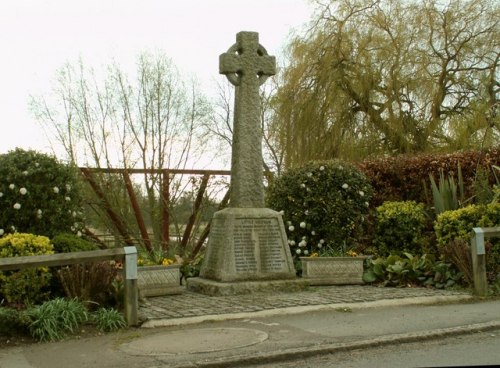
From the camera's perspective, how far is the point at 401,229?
Result: 38.7 ft

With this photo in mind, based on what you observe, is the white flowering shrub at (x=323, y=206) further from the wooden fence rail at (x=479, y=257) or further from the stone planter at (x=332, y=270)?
the wooden fence rail at (x=479, y=257)

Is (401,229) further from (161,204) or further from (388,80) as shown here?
(388,80)

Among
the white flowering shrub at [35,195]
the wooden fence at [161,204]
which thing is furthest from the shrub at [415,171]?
the white flowering shrub at [35,195]

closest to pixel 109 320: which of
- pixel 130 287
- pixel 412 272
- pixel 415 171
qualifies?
pixel 130 287

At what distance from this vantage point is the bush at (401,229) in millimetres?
11773

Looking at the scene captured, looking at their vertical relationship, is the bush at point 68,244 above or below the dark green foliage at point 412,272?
above

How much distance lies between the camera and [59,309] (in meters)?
7.14

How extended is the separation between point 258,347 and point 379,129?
1428cm

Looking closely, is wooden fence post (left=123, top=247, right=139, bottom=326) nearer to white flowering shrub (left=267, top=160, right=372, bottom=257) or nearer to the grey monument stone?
the grey monument stone

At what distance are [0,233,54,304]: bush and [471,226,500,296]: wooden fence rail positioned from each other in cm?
587

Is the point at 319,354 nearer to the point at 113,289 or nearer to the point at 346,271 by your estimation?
the point at 113,289

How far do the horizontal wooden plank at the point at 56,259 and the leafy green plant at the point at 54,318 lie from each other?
51 centimetres

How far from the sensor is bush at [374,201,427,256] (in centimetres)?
1177

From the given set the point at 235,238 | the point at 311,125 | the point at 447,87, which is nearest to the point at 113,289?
the point at 235,238
